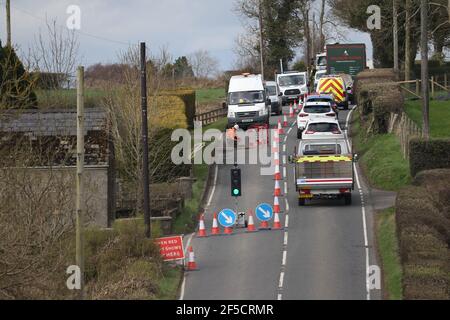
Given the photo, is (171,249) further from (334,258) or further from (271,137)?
(271,137)

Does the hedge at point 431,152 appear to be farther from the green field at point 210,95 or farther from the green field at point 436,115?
the green field at point 210,95

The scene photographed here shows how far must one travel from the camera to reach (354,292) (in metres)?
24.6

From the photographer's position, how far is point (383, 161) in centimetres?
4081

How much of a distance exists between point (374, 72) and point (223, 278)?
35.0m

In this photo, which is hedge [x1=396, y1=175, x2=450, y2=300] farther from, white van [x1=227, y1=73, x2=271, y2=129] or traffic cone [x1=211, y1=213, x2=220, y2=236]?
white van [x1=227, y1=73, x2=271, y2=129]

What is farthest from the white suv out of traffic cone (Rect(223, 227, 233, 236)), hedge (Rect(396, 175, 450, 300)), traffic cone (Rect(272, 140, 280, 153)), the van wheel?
traffic cone (Rect(223, 227, 233, 236))

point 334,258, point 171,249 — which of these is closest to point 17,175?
point 171,249

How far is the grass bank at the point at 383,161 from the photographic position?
38719 millimetres

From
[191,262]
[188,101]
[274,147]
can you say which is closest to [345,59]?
[188,101]

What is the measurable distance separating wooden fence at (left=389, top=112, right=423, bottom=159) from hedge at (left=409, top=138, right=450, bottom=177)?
2.21m

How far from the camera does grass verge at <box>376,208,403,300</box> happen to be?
80.2 feet

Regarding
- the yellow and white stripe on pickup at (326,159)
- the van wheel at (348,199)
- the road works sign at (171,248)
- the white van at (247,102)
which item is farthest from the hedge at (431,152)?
the white van at (247,102)

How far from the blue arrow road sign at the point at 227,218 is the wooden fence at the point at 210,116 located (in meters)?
26.4
